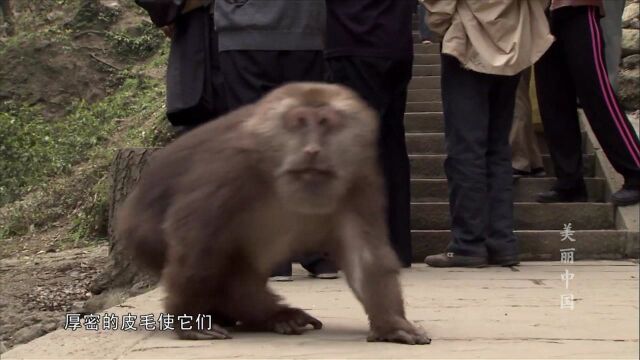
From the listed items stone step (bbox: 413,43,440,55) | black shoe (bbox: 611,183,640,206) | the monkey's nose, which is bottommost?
black shoe (bbox: 611,183,640,206)

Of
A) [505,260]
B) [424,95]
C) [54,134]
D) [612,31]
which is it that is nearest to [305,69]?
[505,260]

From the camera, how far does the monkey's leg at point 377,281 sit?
13.4ft

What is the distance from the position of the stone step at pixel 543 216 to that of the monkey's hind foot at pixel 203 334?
3.50 metres

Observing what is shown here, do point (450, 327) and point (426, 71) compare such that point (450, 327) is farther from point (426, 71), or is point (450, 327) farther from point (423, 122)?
point (426, 71)

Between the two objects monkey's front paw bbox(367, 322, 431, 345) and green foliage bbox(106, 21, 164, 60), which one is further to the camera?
green foliage bbox(106, 21, 164, 60)

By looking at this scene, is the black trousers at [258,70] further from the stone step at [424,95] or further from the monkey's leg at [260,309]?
the stone step at [424,95]

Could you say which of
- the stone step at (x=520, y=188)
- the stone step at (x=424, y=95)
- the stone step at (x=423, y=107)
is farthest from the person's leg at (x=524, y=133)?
the stone step at (x=424, y=95)

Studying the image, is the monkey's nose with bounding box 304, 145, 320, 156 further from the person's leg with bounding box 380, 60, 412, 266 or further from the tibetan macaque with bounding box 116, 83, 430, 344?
the person's leg with bounding box 380, 60, 412, 266

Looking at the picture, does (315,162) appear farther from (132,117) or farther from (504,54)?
(132,117)

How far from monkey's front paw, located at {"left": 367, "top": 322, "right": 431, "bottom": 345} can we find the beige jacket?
8.46ft

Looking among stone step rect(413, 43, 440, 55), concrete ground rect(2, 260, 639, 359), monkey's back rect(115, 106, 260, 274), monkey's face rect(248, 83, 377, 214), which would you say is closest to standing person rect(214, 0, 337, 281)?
concrete ground rect(2, 260, 639, 359)

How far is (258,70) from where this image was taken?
579 cm

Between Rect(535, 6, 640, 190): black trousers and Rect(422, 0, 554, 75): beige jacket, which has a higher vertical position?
Rect(422, 0, 554, 75): beige jacket

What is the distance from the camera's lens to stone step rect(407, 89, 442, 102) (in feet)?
33.2
